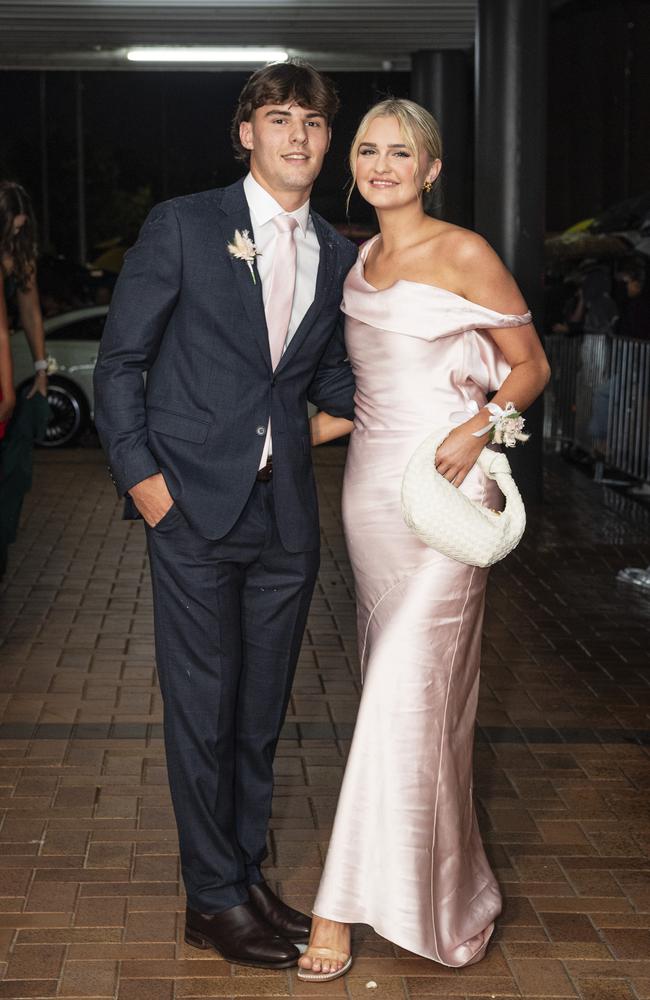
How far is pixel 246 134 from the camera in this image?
374 cm

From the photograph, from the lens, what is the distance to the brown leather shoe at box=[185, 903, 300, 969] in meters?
3.72

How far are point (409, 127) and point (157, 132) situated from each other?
83.5 ft

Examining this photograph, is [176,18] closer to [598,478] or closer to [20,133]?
[598,478]

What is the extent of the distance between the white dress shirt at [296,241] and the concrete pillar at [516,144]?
25.2 ft

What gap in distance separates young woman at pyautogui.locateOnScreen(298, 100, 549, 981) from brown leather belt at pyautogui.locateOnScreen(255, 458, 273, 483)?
0.86 ft

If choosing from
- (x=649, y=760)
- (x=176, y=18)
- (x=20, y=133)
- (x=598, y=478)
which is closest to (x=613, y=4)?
(x=20, y=133)

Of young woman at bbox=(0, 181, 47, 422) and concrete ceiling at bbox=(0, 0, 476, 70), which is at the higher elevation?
concrete ceiling at bbox=(0, 0, 476, 70)

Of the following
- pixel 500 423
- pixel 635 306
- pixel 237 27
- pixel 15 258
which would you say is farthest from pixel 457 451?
pixel 237 27

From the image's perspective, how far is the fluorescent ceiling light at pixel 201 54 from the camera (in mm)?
17125

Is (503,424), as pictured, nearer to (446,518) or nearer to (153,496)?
(446,518)

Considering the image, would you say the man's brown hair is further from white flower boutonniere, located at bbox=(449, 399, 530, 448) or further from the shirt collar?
white flower boutonniere, located at bbox=(449, 399, 530, 448)

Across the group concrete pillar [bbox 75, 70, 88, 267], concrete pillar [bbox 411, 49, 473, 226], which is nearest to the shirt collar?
concrete pillar [bbox 411, 49, 473, 226]

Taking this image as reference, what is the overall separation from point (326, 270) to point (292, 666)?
1.09 metres

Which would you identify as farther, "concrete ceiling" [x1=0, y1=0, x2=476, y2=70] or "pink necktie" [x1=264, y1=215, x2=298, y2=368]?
"concrete ceiling" [x1=0, y1=0, x2=476, y2=70]
